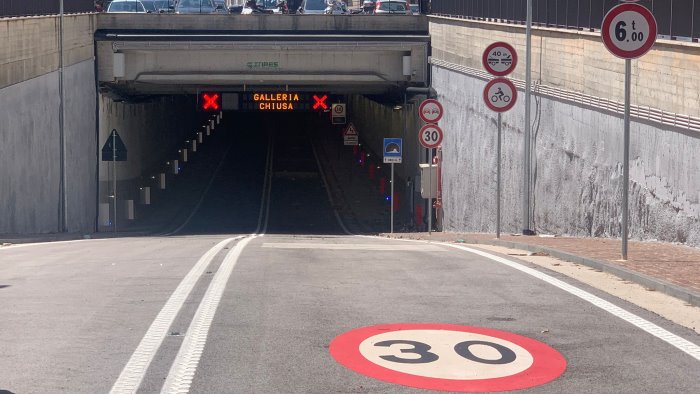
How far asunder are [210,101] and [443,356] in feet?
116

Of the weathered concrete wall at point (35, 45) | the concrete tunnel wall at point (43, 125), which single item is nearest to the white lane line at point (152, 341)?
the concrete tunnel wall at point (43, 125)

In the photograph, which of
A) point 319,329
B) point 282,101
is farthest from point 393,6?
point 319,329

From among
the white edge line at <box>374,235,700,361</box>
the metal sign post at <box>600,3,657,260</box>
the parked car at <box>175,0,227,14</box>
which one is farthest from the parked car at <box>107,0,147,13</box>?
the white edge line at <box>374,235,700,361</box>

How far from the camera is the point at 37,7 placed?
28281 mm

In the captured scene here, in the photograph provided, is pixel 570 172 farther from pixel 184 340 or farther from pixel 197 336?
pixel 184 340

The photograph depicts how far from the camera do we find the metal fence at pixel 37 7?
989 inches

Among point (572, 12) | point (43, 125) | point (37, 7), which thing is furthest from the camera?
point (37, 7)

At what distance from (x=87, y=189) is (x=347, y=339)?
26597mm

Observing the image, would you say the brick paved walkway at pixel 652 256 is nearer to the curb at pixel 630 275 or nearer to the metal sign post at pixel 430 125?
the curb at pixel 630 275

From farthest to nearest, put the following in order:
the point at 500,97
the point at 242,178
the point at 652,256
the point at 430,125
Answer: the point at 242,178, the point at 430,125, the point at 500,97, the point at 652,256

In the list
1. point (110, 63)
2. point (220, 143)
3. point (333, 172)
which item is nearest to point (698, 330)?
point (110, 63)

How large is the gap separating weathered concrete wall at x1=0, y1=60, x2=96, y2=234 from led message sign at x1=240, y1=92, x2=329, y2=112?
8779 millimetres

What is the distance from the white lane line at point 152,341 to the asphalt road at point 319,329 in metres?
0.02

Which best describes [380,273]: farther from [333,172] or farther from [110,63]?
[333,172]
